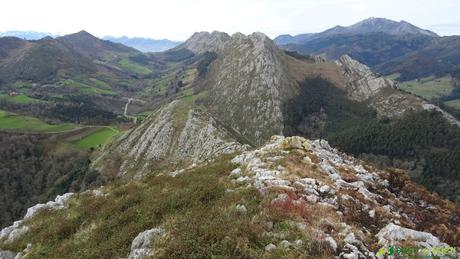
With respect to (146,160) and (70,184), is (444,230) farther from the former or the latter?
(70,184)

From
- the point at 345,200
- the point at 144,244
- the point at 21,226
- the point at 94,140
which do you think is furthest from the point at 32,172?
the point at 345,200

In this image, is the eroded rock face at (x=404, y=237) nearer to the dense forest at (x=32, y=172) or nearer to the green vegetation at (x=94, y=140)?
the dense forest at (x=32, y=172)

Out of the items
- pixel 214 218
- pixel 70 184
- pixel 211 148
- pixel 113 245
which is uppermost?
pixel 214 218

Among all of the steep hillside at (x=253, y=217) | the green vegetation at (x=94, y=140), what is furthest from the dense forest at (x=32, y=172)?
the steep hillside at (x=253, y=217)

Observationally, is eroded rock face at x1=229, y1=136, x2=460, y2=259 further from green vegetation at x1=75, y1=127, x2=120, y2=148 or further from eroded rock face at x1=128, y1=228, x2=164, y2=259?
green vegetation at x1=75, y1=127, x2=120, y2=148

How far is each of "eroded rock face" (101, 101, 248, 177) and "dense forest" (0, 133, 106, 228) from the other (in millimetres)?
24766

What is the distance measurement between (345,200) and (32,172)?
601 ft

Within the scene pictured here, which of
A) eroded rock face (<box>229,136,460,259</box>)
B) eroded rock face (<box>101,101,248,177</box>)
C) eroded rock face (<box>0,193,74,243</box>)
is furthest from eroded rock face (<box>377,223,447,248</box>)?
eroded rock face (<box>101,101,248,177</box>)

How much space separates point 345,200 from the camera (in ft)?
80.1

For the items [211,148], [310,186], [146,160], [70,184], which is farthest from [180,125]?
[310,186]

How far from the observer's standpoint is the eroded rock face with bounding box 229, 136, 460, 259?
1925 cm

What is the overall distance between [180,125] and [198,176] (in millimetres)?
79430

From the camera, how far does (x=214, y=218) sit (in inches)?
836

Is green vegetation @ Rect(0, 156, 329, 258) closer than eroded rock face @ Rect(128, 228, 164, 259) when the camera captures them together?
Yes
